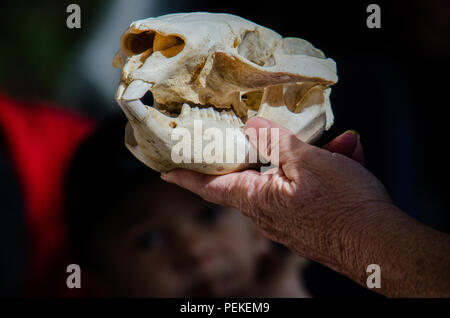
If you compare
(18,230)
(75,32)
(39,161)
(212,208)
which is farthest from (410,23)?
(18,230)

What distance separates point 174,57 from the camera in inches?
35.9

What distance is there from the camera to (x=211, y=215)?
1.52 m

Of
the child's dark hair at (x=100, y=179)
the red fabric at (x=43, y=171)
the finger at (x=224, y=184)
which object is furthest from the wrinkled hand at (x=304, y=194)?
the red fabric at (x=43, y=171)

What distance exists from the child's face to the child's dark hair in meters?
0.04

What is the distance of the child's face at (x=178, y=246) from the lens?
148cm

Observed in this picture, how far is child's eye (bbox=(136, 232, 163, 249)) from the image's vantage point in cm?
150

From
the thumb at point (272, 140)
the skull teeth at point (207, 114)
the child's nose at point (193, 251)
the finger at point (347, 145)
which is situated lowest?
the child's nose at point (193, 251)

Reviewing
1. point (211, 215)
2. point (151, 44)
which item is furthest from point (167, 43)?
point (211, 215)

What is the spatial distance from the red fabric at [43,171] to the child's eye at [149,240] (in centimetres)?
35

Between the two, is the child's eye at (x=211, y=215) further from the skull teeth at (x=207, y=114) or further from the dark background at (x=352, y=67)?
the skull teeth at (x=207, y=114)

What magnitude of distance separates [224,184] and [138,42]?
0.38 m

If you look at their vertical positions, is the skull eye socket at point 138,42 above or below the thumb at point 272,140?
above

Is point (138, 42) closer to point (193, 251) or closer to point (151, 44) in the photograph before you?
point (151, 44)

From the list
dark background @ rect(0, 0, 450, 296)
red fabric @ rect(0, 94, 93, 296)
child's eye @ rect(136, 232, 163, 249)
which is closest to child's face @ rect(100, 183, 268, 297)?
child's eye @ rect(136, 232, 163, 249)
